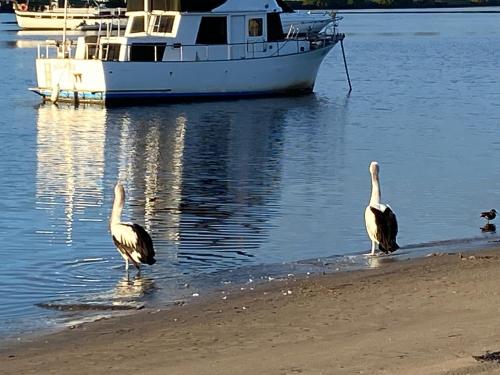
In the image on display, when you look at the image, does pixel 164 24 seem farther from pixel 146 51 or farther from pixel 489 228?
pixel 489 228

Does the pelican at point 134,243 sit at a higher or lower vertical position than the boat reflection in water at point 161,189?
higher

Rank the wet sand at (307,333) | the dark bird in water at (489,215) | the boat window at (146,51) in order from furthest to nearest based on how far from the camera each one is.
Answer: the boat window at (146,51) < the dark bird in water at (489,215) < the wet sand at (307,333)

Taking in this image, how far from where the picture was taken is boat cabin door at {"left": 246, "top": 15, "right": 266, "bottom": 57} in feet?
115

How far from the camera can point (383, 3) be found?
139m

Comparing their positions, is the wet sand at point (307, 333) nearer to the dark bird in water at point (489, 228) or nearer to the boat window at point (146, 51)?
the dark bird in water at point (489, 228)

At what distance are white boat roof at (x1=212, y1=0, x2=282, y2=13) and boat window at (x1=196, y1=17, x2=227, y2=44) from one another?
0.91 ft

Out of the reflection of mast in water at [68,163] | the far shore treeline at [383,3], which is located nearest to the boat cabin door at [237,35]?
the reflection of mast in water at [68,163]

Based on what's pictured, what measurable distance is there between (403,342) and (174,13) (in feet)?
89.2

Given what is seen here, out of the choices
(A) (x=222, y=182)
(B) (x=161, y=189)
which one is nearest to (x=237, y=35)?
(A) (x=222, y=182)

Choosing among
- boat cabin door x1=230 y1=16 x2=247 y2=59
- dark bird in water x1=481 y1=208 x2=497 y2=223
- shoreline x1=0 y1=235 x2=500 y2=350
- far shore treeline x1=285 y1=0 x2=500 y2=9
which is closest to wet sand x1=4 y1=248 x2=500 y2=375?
shoreline x1=0 y1=235 x2=500 y2=350

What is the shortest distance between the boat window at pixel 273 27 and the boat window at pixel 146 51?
3.40m

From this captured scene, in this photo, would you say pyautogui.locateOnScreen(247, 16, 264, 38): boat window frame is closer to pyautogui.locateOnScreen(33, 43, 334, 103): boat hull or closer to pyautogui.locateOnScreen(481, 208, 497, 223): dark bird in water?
pyautogui.locateOnScreen(33, 43, 334, 103): boat hull

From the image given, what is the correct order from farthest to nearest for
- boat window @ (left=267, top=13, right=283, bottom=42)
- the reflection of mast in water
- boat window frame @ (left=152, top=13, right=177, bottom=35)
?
boat window @ (left=267, top=13, right=283, bottom=42), boat window frame @ (left=152, top=13, right=177, bottom=35), the reflection of mast in water

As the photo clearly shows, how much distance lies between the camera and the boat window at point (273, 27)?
117 feet
